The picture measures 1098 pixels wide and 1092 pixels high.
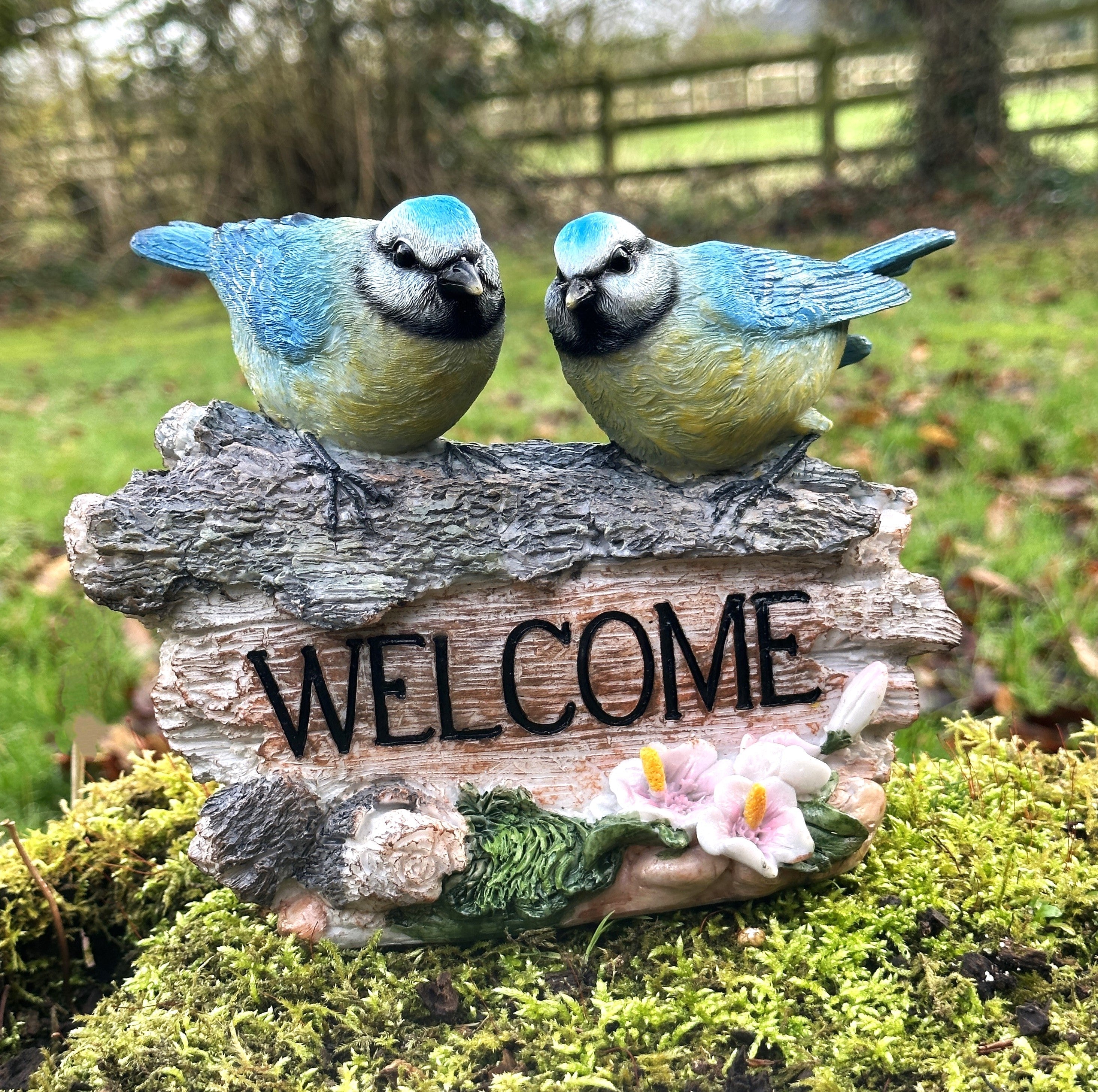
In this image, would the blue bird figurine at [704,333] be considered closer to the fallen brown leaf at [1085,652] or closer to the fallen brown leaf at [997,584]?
the fallen brown leaf at [1085,652]

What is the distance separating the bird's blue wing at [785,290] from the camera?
221 centimetres

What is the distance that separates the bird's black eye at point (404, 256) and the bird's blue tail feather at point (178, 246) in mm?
678

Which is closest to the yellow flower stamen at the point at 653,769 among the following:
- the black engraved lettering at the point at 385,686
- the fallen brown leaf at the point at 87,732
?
the black engraved lettering at the point at 385,686

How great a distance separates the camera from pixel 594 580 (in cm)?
233

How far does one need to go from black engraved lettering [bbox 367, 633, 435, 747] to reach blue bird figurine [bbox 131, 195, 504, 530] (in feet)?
0.93

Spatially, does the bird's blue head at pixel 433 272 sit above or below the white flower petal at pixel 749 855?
above

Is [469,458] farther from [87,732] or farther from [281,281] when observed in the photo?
[87,732]

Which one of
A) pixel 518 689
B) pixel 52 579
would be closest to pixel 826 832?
pixel 518 689

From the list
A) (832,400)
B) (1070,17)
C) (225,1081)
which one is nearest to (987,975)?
(225,1081)

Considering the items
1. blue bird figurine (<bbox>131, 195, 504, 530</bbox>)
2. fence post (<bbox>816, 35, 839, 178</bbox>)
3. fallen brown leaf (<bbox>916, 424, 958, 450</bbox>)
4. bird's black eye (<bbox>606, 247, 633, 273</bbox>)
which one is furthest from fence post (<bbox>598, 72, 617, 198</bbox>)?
bird's black eye (<bbox>606, 247, 633, 273</bbox>)

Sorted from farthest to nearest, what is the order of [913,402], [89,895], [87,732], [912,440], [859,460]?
[913,402] < [912,440] < [859,460] < [87,732] < [89,895]

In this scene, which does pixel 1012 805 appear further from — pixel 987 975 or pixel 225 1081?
pixel 225 1081

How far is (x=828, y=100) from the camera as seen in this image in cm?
1120

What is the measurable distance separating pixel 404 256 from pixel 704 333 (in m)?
0.63
